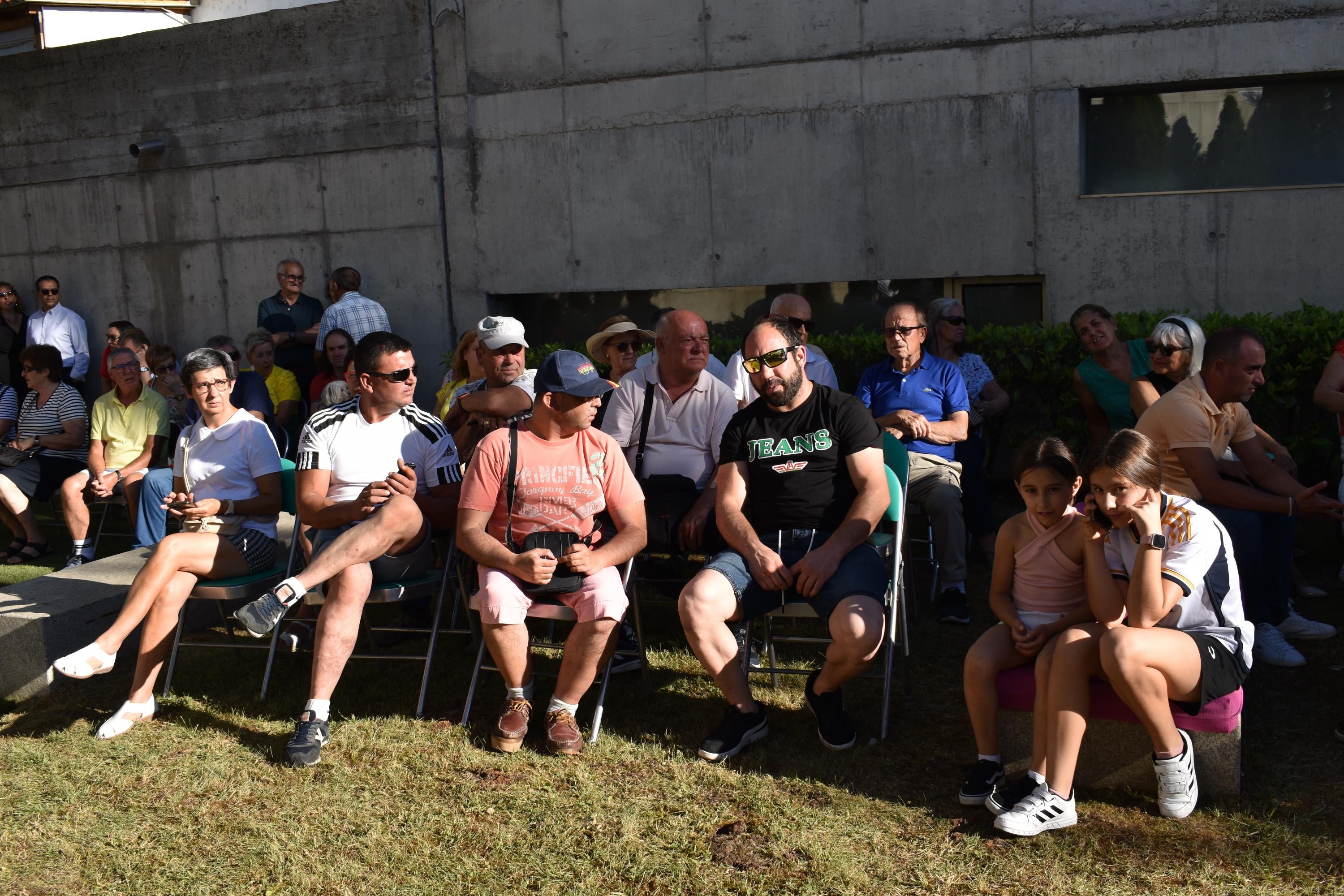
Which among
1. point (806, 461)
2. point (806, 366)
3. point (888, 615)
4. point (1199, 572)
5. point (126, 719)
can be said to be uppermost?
Result: point (806, 366)

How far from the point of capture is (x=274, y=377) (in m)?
8.51

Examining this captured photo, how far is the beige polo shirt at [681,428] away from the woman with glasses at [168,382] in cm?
443

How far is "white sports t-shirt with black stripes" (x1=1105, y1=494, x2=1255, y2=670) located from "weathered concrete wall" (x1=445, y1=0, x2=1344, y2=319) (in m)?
4.91

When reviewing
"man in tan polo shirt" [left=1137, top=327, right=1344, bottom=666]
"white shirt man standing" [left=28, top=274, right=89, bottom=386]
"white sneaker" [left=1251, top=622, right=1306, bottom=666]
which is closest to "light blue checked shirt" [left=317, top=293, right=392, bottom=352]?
"white shirt man standing" [left=28, top=274, right=89, bottom=386]

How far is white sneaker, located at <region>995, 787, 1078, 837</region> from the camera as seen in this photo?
10.7 feet

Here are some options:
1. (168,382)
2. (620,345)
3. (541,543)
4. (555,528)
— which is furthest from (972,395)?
(168,382)

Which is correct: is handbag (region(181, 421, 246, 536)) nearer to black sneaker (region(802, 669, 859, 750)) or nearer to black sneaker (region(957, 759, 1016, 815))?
black sneaker (region(802, 669, 859, 750))

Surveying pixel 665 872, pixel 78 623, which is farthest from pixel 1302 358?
pixel 78 623

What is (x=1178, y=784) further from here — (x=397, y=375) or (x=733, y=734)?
(x=397, y=375)

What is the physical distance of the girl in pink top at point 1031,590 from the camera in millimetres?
3580

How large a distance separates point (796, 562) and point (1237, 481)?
2057mm

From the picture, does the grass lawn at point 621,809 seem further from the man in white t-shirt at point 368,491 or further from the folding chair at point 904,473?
the folding chair at point 904,473

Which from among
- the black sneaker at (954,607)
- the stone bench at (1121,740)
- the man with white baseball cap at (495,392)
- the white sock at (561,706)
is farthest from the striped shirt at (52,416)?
the stone bench at (1121,740)

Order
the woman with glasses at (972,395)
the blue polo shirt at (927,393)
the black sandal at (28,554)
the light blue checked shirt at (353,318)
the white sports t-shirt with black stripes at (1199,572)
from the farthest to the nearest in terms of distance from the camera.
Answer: the light blue checked shirt at (353,318), the black sandal at (28,554), the woman with glasses at (972,395), the blue polo shirt at (927,393), the white sports t-shirt with black stripes at (1199,572)
